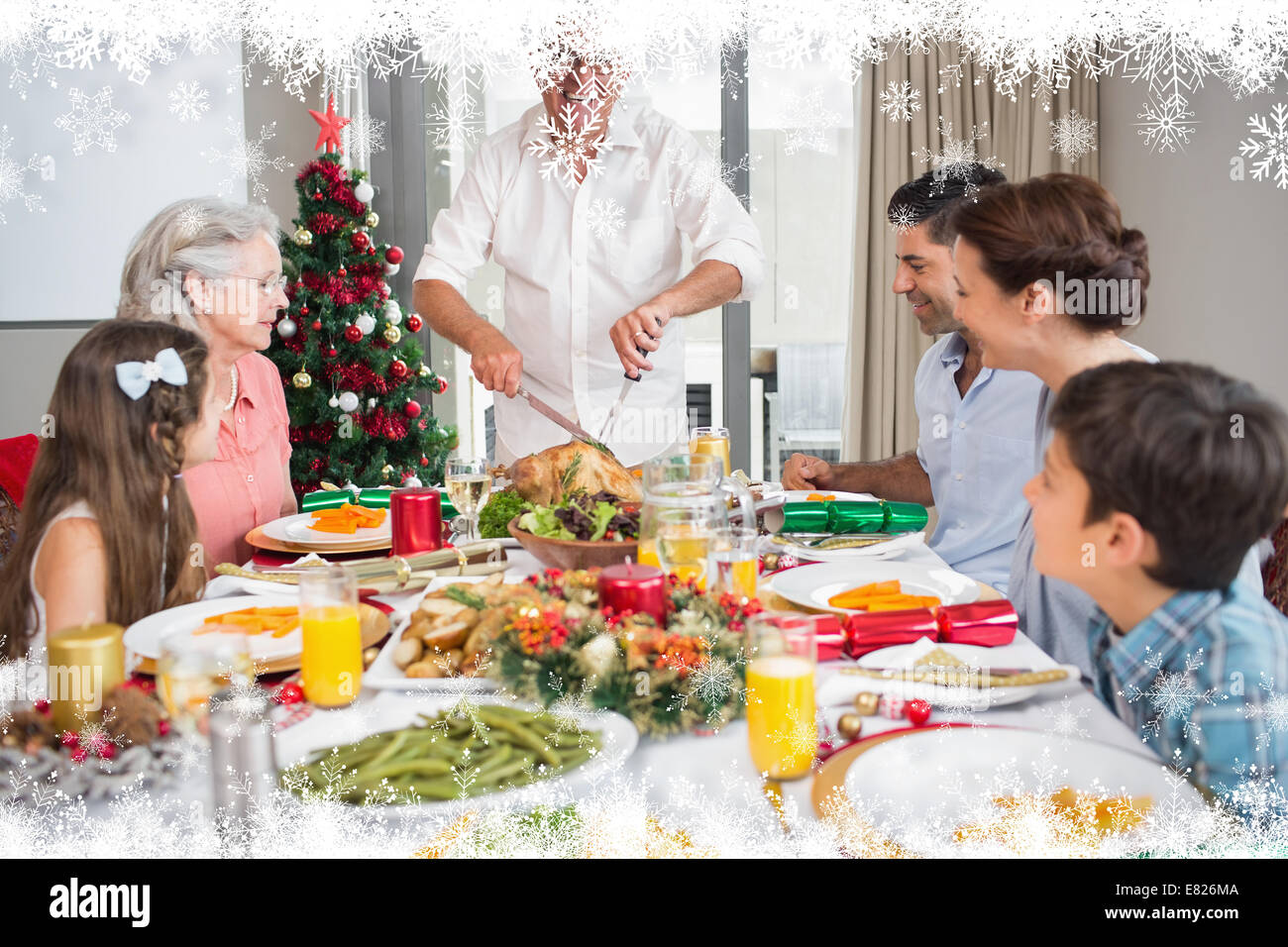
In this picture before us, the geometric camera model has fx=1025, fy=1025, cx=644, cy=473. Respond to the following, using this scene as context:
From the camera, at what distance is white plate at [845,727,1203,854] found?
0.74 m

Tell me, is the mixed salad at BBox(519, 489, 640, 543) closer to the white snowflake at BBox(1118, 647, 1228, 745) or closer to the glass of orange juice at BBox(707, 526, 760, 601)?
the glass of orange juice at BBox(707, 526, 760, 601)

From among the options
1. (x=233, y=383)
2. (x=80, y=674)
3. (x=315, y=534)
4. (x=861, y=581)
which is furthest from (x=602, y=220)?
(x=80, y=674)

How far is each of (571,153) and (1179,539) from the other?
2.12 metres

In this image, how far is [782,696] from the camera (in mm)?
811

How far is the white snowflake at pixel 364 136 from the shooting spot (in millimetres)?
3645

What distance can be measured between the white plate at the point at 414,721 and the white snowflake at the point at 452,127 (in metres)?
2.93

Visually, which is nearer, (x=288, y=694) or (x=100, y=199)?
(x=288, y=694)

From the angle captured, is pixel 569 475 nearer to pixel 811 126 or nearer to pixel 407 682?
pixel 407 682

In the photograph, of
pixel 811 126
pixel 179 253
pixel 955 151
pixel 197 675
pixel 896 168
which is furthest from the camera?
pixel 811 126

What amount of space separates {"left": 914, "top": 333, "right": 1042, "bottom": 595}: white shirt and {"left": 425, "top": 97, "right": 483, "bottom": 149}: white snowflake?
2.13m

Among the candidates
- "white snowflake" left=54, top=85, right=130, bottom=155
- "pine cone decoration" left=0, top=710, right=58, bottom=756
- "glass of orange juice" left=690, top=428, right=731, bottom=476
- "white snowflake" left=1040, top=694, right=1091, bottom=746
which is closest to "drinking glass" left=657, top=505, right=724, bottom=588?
"white snowflake" left=1040, top=694, right=1091, bottom=746

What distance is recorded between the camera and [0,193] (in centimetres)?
126

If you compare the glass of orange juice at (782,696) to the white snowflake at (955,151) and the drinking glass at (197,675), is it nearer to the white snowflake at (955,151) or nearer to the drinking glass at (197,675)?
the drinking glass at (197,675)

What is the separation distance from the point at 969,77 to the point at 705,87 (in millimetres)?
917
